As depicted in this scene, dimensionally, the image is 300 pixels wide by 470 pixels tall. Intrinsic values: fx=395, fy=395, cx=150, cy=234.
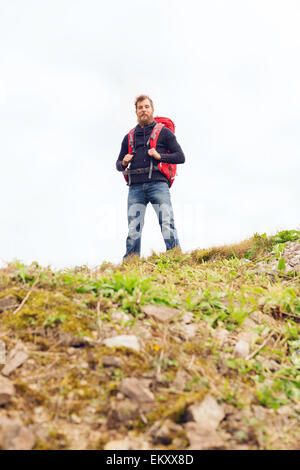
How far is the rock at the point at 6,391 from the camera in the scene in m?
2.94

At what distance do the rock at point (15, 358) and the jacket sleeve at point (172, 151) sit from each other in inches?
260

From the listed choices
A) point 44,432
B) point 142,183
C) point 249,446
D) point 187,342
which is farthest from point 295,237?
point 44,432

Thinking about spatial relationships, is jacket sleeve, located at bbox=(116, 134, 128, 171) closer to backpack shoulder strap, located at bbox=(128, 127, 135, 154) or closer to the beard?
backpack shoulder strap, located at bbox=(128, 127, 135, 154)

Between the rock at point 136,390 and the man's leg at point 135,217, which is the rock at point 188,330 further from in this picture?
the man's leg at point 135,217

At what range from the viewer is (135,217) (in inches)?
381

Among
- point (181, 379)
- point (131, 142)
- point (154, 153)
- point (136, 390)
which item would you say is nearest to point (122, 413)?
point (136, 390)

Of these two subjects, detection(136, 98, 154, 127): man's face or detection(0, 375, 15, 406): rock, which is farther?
detection(136, 98, 154, 127): man's face

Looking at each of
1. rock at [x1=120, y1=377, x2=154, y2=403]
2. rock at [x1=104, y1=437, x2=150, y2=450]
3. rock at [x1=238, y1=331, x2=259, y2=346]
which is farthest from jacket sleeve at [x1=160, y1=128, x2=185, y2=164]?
rock at [x1=104, y1=437, x2=150, y2=450]

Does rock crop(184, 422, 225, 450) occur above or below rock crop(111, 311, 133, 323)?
below

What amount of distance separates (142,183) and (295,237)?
13.5ft

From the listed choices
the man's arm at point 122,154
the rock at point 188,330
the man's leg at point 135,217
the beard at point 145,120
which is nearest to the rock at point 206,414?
the rock at point 188,330

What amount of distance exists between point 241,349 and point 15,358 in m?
2.07

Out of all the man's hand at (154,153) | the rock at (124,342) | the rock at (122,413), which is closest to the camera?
the rock at (122,413)

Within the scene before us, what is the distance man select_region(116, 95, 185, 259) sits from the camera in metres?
9.33
